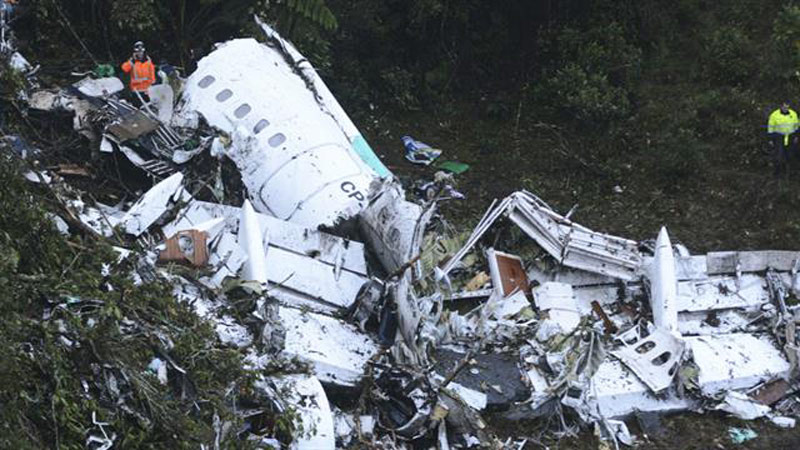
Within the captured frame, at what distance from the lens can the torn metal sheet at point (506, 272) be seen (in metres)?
13.6

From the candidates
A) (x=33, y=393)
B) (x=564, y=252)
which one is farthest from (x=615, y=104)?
(x=33, y=393)

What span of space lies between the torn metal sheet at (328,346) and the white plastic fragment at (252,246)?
19.8 inches

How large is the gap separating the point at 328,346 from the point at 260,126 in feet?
12.9

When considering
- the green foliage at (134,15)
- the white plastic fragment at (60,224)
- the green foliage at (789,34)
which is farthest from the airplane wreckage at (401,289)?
the green foliage at (789,34)

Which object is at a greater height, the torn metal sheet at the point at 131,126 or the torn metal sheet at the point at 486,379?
the torn metal sheet at the point at 131,126

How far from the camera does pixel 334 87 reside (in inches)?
744

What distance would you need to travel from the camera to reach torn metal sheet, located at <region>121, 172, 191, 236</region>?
42.4 ft

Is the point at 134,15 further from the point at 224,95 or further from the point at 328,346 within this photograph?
the point at 328,346

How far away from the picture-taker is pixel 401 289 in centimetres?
1246

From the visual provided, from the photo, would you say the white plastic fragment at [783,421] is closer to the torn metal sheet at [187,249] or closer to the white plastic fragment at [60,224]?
the torn metal sheet at [187,249]

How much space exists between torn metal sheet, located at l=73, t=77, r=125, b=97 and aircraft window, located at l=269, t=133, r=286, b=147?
103 inches

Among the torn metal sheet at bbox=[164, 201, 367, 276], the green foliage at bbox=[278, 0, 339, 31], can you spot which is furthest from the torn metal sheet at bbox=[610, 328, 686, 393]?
the green foliage at bbox=[278, 0, 339, 31]

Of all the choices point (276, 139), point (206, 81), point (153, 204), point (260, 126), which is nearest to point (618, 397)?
point (276, 139)

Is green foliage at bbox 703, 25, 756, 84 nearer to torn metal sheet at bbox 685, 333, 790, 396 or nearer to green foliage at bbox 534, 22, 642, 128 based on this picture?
green foliage at bbox 534, 22, 642, 128
